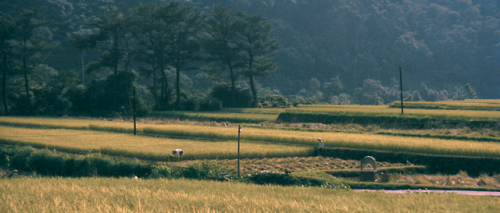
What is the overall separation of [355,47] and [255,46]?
98.5 m

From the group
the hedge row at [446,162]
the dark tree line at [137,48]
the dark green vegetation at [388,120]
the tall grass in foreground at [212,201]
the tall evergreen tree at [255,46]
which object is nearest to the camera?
the tall grass in foreground at [212,201]

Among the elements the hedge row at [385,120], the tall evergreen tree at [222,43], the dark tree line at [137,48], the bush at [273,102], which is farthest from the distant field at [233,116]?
the bush at [273,102]

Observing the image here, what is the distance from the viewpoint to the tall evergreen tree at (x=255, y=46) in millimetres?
64375

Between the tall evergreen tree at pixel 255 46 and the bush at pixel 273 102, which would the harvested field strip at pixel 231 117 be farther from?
the bush at pixel 273 102

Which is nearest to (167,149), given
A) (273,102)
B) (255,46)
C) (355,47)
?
(255,46)

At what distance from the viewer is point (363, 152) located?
850 inches

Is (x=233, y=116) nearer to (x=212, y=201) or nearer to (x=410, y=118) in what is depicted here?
(x=410, y=118)

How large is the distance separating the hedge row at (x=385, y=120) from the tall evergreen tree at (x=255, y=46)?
25.1m

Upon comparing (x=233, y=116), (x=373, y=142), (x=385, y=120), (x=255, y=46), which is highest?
(x=255, y=46)

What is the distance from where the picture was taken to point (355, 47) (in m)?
153

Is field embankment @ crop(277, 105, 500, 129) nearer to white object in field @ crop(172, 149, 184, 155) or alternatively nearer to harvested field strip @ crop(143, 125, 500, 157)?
harvested field strip @ crop(143, 125, 500, 157)

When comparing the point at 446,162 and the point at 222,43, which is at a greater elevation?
the point at 222,43

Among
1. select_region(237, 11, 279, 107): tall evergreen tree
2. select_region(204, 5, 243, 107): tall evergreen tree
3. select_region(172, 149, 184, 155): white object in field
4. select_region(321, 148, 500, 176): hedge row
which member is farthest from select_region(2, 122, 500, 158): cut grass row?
select_region(237, 11, 279, 107): tall evergreen tree

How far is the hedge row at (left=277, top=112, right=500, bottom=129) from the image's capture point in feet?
92.3
